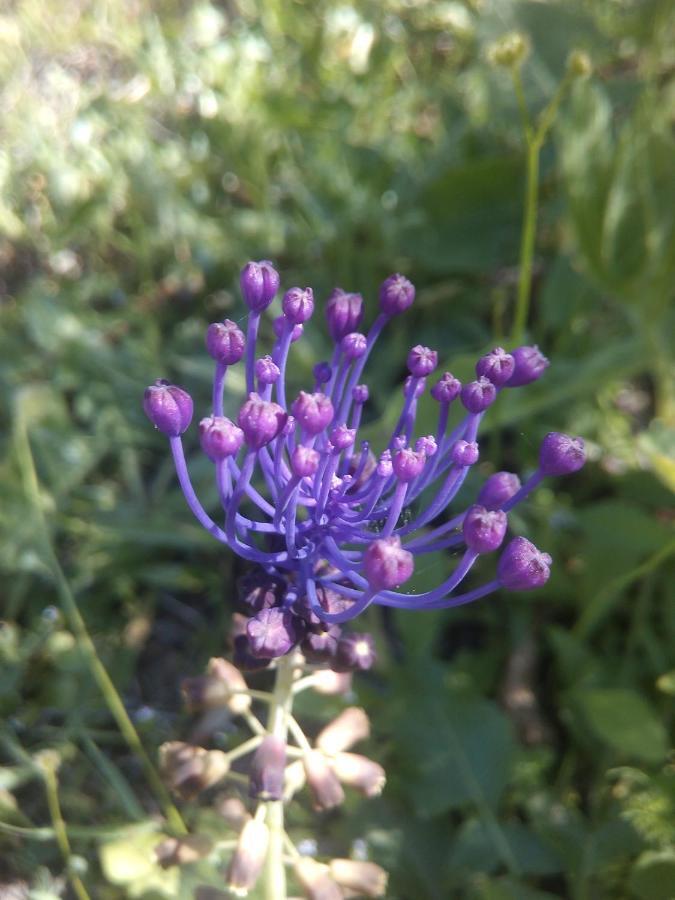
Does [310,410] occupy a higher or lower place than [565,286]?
lower

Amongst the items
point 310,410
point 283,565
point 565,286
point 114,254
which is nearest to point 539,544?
point 565,286

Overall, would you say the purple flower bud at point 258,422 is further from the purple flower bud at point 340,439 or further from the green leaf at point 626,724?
the green leaf at point 626,724

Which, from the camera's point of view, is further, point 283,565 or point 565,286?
point 565,286

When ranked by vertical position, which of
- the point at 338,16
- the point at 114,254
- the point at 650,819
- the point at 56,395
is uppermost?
the point at 338,16

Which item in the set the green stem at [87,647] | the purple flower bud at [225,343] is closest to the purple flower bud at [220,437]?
the purple flower bud at [225,343]

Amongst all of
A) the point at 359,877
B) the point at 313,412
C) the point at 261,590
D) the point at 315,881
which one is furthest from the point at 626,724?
the point at 313,412

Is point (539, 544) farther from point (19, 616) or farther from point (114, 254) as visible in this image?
point (114, 254)

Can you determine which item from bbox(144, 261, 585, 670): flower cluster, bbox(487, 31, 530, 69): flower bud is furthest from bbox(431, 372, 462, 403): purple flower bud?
bbox(487, 31, 530, 69): flower bud
